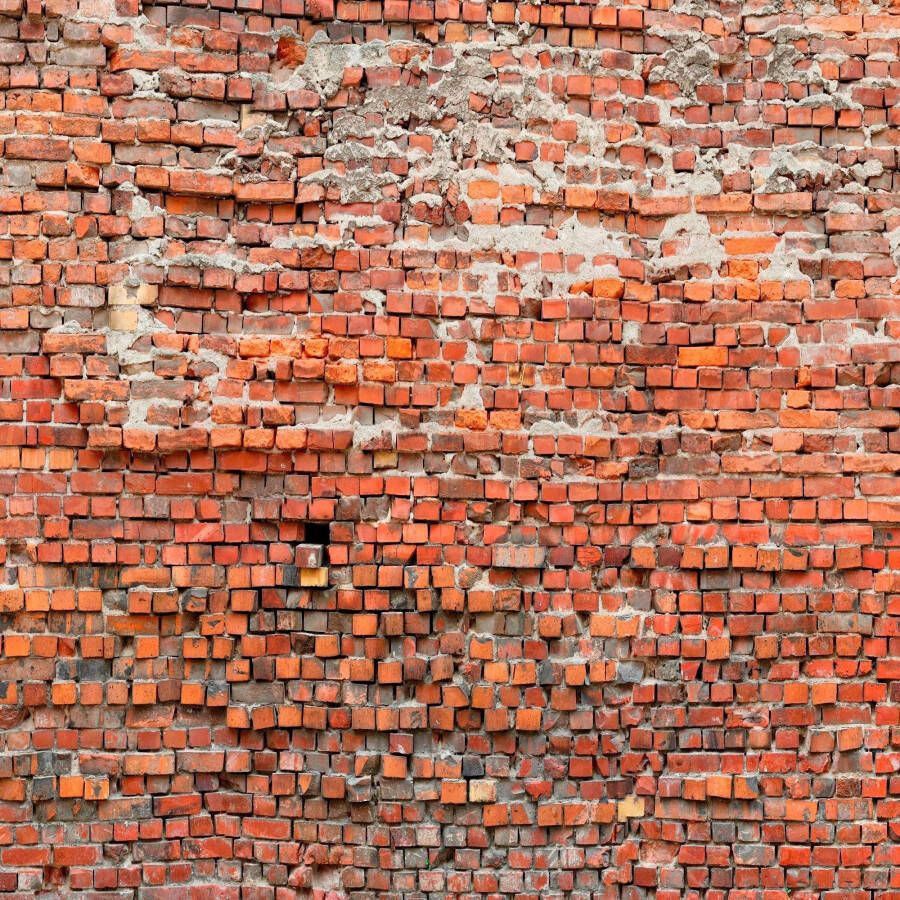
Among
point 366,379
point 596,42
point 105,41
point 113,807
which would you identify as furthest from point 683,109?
point 113,807

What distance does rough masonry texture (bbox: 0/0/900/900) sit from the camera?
3117 millimetres

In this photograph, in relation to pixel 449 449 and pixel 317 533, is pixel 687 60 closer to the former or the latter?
pixel 449 449

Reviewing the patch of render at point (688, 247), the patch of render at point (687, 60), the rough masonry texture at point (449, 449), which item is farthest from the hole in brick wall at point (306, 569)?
the patch of render at point (687, 60)

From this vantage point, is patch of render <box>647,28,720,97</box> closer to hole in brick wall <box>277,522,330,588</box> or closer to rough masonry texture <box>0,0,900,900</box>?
rough masonry texture <box>0,0,900,900</box>

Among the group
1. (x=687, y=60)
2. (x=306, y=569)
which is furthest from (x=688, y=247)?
(x=306, y=569)

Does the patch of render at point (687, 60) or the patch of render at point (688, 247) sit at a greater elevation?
the patch of render at point (687, 60)

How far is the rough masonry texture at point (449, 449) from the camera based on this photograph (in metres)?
3.12

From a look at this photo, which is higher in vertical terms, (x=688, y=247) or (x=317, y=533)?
(x=688, y=247)

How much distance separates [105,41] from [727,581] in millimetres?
2796

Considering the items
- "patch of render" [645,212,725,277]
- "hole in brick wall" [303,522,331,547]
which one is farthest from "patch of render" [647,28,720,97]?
"hole in brick wall" [303,522,331,547]

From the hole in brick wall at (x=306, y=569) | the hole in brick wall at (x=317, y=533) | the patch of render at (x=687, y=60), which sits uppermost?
the patch of render at (x=687, y=60)

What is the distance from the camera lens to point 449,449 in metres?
3.20

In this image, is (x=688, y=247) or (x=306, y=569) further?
(x=688, y=247)

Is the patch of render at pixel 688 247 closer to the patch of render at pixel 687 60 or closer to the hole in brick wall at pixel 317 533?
the patch of render at pixel 687 60
